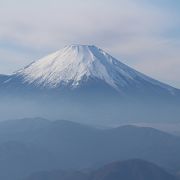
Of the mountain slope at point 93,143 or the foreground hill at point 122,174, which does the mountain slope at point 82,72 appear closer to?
the mountain slope at point 93,143

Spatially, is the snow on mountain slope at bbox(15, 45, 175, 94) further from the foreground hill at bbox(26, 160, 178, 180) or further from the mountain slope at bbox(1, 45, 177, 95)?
the foreground hill at bbox(26, 160, 178, 180)

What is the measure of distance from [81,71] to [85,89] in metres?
4.59

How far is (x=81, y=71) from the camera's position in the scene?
525ft

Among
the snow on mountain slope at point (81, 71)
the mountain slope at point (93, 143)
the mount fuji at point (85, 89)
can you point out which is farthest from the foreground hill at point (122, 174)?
the snow on mountain slope at point (81, 71)

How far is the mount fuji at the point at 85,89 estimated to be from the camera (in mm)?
159375

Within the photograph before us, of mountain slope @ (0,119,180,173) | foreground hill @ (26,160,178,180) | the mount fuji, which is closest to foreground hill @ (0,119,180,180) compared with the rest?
mountain slope @ (0,119,180,173)

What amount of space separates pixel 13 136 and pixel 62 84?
4836cm

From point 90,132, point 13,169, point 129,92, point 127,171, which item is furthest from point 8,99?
point 127,171

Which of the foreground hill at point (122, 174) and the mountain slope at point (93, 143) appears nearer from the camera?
the foreground hill at point (122, 174)

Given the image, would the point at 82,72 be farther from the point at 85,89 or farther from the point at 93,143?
the point at 93,143

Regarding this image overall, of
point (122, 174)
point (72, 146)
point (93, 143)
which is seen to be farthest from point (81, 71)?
point (122, 174)

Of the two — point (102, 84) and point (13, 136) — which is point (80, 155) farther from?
point (102, 84)

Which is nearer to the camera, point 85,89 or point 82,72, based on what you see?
point 82,72

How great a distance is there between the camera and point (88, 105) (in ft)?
550
